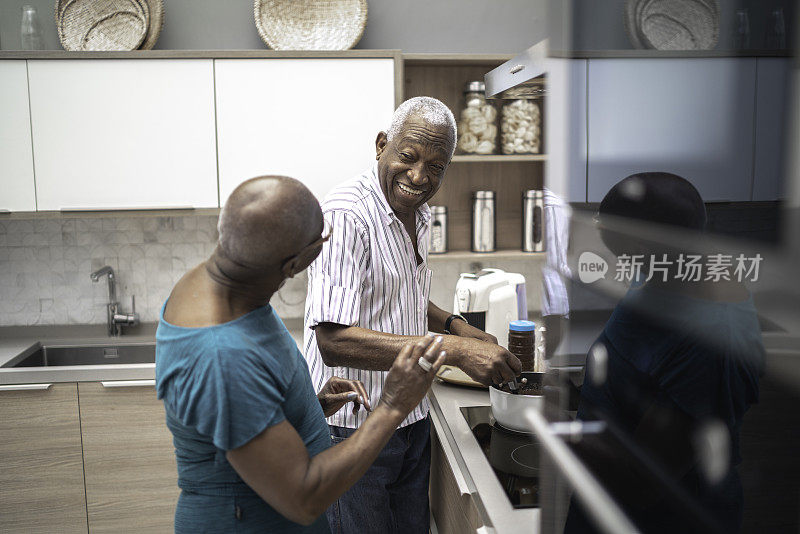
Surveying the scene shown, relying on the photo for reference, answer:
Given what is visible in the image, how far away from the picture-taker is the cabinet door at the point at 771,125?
1.21 ft

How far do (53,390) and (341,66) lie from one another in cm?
163

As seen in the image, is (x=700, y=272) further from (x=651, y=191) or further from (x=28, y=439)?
(x=28, y=439)

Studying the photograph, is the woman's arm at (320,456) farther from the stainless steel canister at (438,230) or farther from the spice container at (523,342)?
the stainless steel canister at (438,230)

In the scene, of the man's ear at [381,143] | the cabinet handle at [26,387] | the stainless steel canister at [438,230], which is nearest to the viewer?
the man's ear at [381,143]

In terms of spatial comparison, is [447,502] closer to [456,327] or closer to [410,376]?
[456,327]

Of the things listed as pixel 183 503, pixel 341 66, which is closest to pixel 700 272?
pixel 183 503

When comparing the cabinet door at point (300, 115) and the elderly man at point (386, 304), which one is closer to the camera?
the elderly man at point (386, 304)

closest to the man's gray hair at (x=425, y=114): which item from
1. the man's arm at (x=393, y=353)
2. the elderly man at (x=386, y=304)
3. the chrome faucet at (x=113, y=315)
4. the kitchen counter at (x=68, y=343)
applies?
the elderly man at (x=386, y=304)

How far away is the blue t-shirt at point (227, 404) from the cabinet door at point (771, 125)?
2.18 ft

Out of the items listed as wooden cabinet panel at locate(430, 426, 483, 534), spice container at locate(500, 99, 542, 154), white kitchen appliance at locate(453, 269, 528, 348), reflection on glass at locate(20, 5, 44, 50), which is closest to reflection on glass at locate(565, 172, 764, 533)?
wooden cabinet panel at locate(430, 426, 483, 534)

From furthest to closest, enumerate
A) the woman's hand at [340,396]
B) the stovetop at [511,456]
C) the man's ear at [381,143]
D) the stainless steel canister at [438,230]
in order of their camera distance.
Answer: the stainless steel canister at [438,230], the man's ear at [381,143], the woman's hand at [340,396], the stovetop at [511,456]

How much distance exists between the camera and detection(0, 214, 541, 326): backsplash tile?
8.79 ft

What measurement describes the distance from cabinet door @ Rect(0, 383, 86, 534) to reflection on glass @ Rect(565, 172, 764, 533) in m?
2.19

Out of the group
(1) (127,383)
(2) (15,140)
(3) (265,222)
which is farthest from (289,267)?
(2) (15,140)
